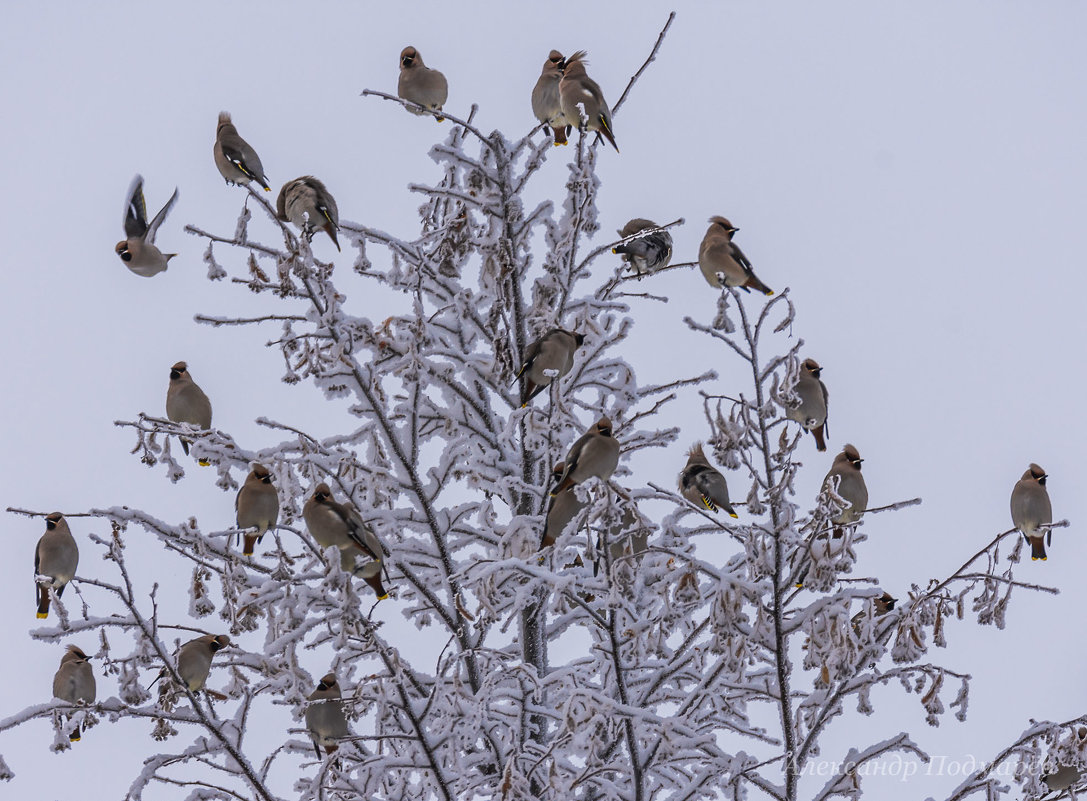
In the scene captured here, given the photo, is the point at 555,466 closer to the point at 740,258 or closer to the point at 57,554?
the point at 740,258

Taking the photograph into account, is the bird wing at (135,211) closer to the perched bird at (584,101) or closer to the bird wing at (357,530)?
the perched bird at (584,101)

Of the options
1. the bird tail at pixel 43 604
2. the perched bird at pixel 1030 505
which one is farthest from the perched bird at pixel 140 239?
the perched bird at pixel 1030 505

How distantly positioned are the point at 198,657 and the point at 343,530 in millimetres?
1274

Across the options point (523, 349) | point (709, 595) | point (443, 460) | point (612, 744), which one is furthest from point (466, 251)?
point (612, 744)

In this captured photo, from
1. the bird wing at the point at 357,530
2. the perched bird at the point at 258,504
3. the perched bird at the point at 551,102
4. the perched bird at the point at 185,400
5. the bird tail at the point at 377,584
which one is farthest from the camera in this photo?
the perched bird at the point at 185,400

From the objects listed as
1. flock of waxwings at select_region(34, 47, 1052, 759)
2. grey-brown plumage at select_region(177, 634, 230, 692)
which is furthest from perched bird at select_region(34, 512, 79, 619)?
grey-brown plumage at select_region(177, 634, 230, 692)

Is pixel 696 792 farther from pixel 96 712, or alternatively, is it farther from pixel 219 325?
pixel 219 325

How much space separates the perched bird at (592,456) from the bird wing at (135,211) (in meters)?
3.89

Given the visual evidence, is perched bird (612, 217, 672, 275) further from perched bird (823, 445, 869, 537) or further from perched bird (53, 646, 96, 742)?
perched bird (53, 646, 96, 742)

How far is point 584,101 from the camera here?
6809 mm

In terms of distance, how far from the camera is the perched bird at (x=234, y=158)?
23.7ft

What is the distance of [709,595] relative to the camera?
18.7 ft

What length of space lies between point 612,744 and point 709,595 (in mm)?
740

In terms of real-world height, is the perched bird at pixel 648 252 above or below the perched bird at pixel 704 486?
above
